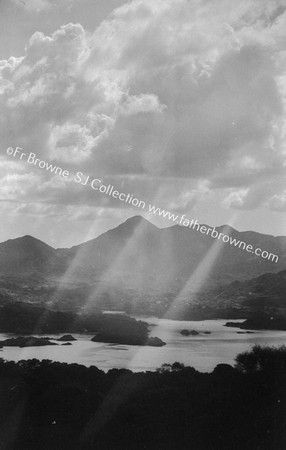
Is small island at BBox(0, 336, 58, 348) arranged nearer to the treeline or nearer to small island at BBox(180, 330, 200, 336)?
the treeline

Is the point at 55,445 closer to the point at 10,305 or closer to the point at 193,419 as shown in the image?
the point at 193,419

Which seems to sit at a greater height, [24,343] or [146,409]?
[146,409]

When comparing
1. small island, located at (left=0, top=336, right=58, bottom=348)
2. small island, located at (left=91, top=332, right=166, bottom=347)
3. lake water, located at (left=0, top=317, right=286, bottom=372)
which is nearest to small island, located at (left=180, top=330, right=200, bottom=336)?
lake water, located at (left=0, top=317, right=286, bottom=372)

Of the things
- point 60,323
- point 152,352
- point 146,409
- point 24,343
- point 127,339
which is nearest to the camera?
point 146,409

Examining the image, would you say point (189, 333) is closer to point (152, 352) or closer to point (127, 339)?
point (127, 339)

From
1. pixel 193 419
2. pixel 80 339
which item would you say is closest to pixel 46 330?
pixel 80 339

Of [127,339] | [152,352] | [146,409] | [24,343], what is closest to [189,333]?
[127,339]
